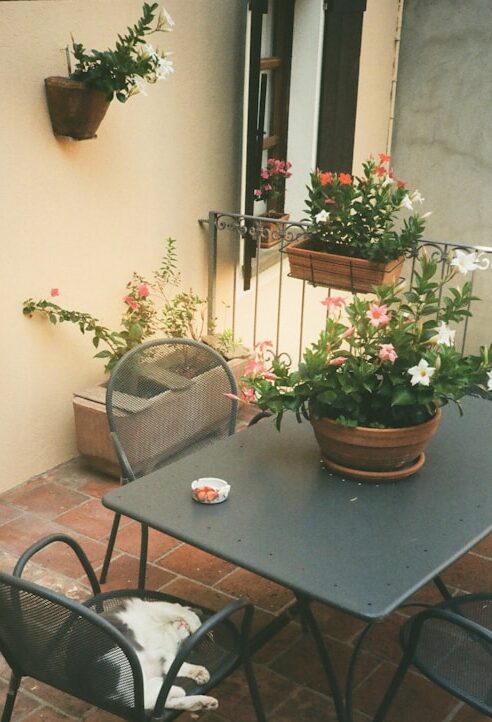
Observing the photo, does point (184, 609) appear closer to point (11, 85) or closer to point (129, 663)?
point (129, 663)

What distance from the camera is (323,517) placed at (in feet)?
Result: 8.00

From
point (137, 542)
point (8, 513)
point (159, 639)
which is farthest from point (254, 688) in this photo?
point (8, 513)

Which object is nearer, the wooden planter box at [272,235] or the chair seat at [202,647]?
the chair seat at [202,647]

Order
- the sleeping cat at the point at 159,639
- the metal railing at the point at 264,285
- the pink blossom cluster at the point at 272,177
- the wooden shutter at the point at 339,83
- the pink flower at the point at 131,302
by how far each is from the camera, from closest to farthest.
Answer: the sleeping cat at the point at 159,639 < the pink flower at the point at 131,302 < the metal railing at the point at 264,285 < the pink blossom cluster at the point at 272,177 < the wooden shutter at the point at 339,83

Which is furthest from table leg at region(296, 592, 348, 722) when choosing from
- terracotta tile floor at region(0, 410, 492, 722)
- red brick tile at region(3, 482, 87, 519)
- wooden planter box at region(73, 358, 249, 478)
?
red brick tile at region(3, 482, 87, 519)

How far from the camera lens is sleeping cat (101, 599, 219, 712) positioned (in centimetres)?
213

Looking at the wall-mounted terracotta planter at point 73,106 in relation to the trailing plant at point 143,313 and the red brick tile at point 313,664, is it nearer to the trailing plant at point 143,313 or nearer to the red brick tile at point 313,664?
the trailing plant at point 143,313

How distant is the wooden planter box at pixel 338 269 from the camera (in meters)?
4.18

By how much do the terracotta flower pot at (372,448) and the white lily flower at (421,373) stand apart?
0.18 metres

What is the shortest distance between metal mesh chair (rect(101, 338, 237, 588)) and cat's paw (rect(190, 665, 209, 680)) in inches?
36.5

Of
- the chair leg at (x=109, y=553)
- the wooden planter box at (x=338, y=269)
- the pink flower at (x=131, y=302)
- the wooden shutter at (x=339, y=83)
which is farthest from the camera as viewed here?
the wooden shutter at (x=339, y=83)

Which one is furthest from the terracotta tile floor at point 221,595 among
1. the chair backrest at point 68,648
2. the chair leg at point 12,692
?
the chair backrest at point 68,648

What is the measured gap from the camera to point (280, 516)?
2.45 m

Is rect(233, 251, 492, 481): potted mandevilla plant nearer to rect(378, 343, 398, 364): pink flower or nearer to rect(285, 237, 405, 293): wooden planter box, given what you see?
rect(378, 343, 398, 364): pink flower
